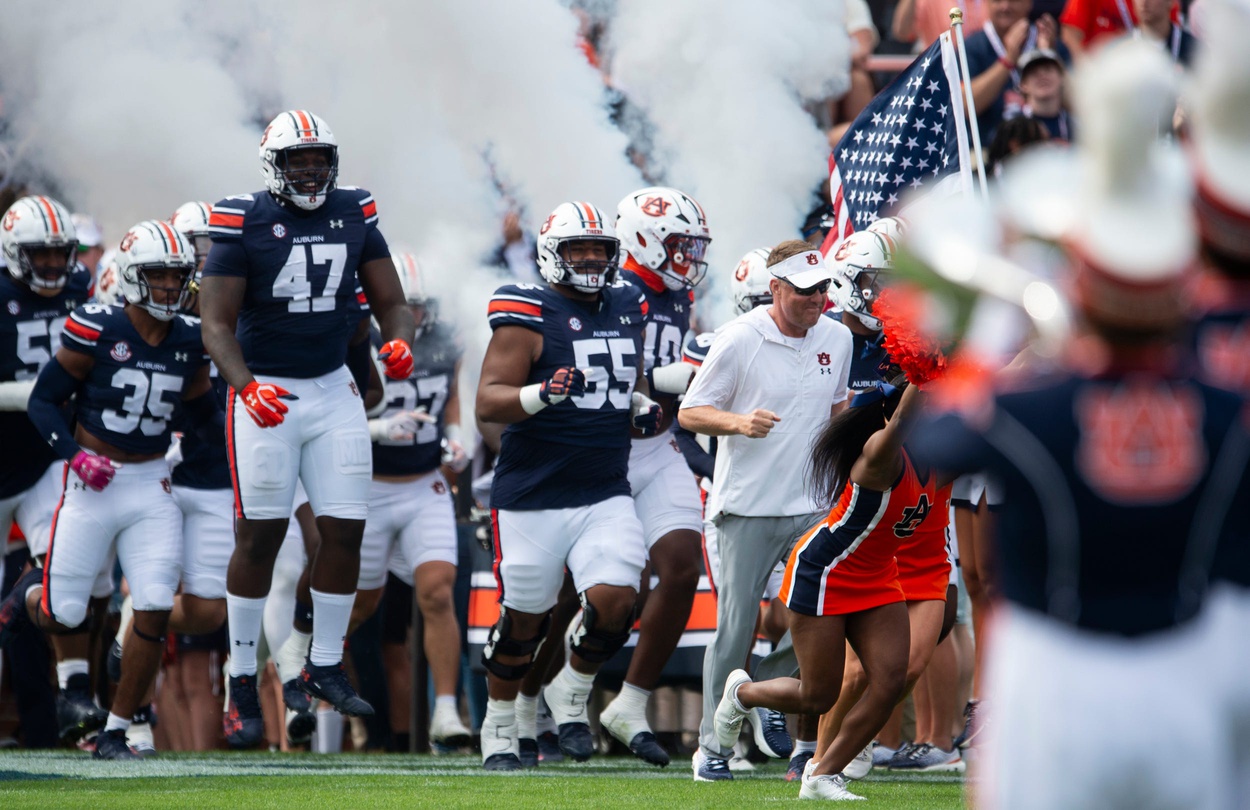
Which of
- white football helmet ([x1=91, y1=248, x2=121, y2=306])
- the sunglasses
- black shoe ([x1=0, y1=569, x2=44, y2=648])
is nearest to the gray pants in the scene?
the sunglasses

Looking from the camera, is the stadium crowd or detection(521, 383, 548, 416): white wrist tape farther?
detection(521, 383, 548, 416): white wrist tape

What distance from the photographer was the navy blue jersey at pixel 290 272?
23.2 ft

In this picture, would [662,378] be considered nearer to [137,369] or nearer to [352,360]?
[352,360]

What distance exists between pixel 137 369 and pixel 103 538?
0.76 metres

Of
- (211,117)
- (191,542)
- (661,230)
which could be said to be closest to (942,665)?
(661,230)

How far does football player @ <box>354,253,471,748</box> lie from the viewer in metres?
8.48

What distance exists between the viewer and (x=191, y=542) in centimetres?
809

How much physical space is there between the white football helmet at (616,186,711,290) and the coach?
1.03 meters

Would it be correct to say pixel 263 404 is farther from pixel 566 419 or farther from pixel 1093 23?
pixel 1093 23

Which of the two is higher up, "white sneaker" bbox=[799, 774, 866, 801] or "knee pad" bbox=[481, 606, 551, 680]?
"knee pad" bbox=[481, 606, 551, 680]

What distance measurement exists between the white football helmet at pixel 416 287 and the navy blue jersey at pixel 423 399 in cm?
6

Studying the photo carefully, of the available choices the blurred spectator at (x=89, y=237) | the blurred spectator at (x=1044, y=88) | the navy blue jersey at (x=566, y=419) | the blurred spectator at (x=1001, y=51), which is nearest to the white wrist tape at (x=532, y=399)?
the navy blue jersey at (x=566, y=419)

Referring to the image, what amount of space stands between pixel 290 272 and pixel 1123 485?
16.5ft

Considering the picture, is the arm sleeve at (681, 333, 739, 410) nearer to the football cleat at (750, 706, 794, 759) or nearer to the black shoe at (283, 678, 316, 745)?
the football cleat at (750, 706, 794, 759)
